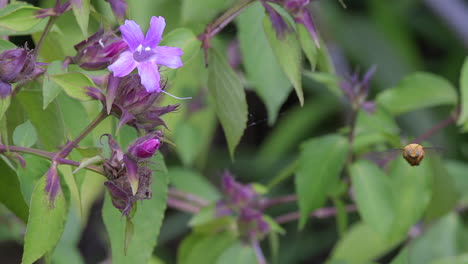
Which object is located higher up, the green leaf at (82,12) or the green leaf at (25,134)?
the green leaf at (82,12)

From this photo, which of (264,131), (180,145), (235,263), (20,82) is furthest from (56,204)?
Result: (264,131)

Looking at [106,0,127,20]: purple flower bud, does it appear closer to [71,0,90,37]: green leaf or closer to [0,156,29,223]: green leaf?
[71,0,90,37]: green leaf

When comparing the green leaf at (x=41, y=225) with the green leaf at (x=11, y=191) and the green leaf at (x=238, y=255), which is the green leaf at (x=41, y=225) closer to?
the green leaf at (x=11, y=191)

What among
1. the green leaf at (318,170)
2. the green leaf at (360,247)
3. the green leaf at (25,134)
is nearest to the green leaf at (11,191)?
the green leaf at (25,134)

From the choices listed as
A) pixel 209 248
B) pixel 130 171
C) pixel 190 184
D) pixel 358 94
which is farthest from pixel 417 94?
pixel 130 171

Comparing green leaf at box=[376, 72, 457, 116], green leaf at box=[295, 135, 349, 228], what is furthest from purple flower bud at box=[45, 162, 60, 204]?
green leaf at box=[376, 72, 457, 116]

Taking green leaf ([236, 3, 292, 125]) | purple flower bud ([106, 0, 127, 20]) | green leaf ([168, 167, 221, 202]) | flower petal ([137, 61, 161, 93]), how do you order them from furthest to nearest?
1. green leaf ([168, 167, 221, 202])
2. green leaf ([236, 3, 292, 125])
3. purple flower bud ([106, 0, 127, 20])
4. flower petal ([137, 61, 161, 93])

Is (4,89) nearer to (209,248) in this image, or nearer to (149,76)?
(149,76)
